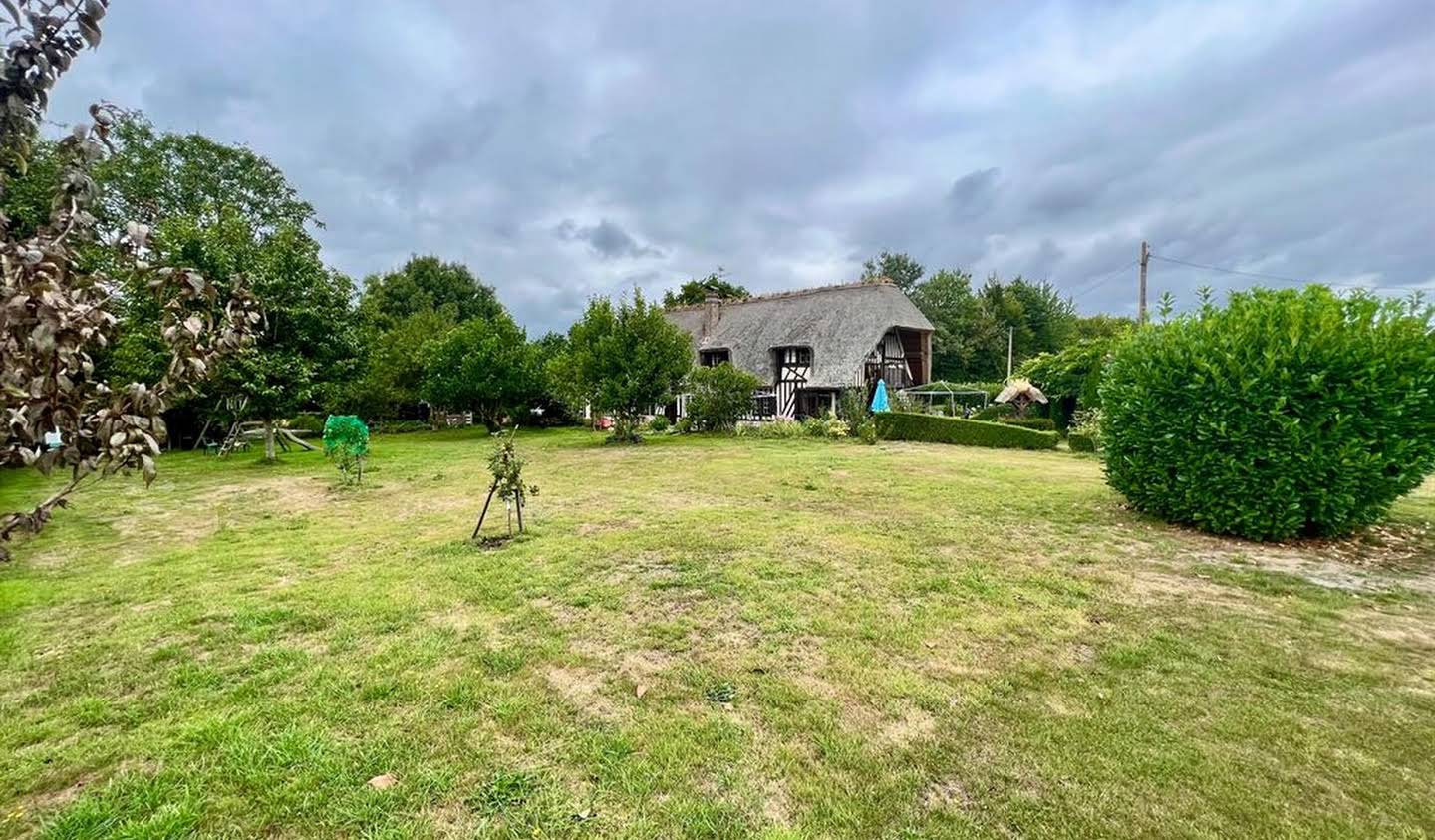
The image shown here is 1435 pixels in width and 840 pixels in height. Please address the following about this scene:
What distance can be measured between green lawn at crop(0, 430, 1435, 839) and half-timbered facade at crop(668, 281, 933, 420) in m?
18.3

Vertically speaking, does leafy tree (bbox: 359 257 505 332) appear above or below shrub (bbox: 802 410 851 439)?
above

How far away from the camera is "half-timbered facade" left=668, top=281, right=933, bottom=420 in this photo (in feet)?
79.7

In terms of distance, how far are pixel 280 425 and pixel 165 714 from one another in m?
18.1

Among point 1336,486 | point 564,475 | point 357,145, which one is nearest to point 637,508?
point 564,475

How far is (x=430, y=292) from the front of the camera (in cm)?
3694

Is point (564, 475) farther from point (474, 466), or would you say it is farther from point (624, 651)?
point (624, 651)

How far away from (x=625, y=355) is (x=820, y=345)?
10.4 meters

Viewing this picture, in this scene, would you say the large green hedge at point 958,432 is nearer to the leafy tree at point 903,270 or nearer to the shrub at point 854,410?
the shrub at point 854,410

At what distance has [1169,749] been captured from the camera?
8.41 feet

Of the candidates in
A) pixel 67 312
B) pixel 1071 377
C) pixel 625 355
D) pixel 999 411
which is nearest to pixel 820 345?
pixel 999 411

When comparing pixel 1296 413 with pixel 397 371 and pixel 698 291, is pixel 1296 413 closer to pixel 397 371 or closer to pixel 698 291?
pixel 397 371

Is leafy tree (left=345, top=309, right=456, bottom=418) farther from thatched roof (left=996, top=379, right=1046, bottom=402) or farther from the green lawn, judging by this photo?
thatched roof (left=996, top=379, right=1046, bottom=402)

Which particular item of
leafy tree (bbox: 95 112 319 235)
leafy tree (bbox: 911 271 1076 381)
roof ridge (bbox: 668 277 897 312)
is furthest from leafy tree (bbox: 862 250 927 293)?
leafy tree (bbox: 95 112 319 235)

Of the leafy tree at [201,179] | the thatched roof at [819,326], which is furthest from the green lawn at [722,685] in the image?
the leafy tree at [201,179]
